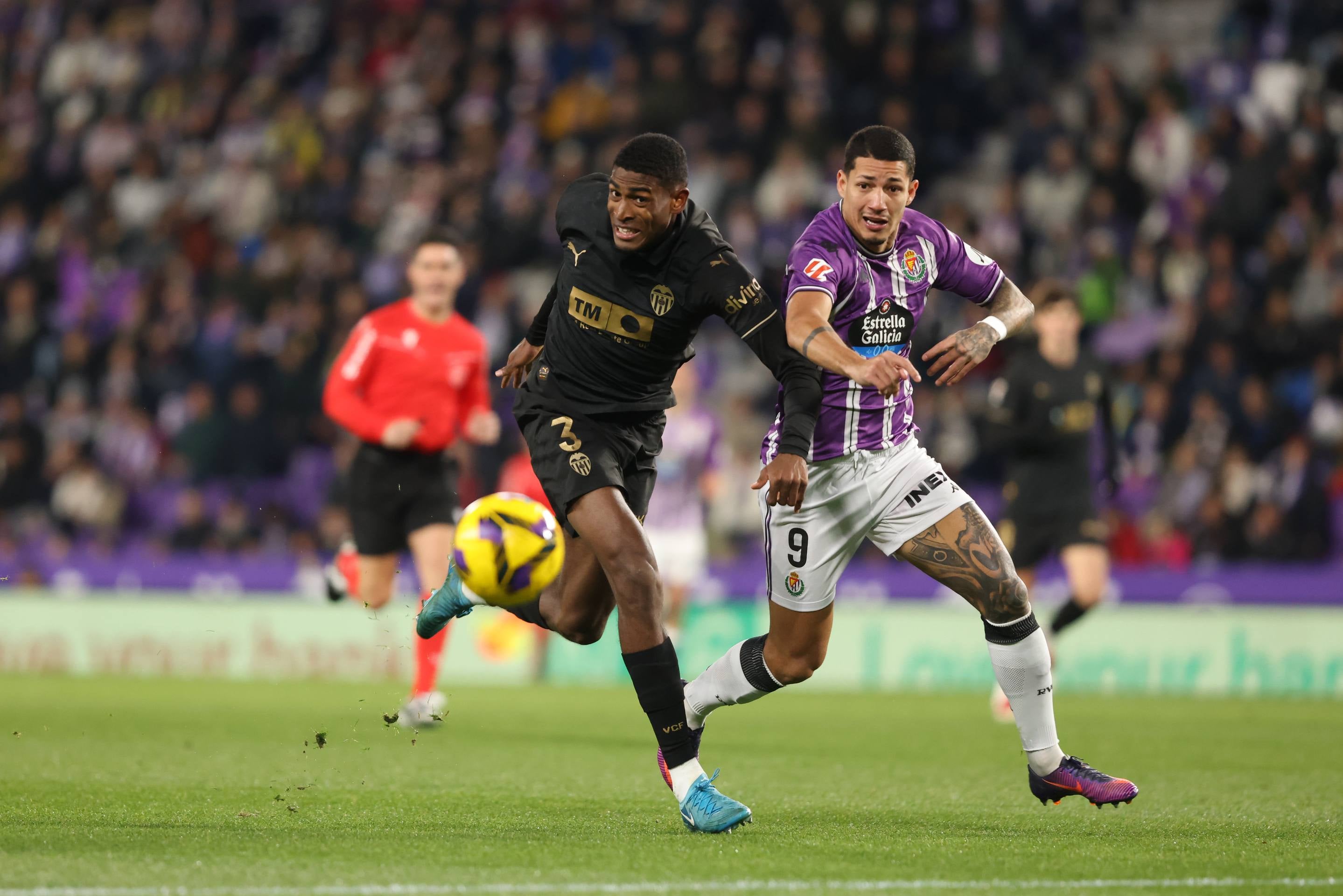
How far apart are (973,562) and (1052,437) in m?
5.22

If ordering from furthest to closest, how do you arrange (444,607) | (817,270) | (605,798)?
(444,607) → (605,798) → (817,270)

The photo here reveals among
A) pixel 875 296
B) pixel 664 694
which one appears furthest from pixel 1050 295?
pixel 664 694

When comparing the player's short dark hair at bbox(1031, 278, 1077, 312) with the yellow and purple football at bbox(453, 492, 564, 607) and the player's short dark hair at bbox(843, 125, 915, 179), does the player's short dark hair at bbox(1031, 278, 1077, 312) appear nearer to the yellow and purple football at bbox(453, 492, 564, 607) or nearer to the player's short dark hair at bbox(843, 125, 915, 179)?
the player's short dark hair at bbox(843, 125, 915, 179)

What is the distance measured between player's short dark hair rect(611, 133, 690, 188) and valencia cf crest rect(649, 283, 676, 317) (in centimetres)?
37

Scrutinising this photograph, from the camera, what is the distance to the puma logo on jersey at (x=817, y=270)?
575 cm

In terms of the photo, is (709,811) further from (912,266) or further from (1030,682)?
(912,266)

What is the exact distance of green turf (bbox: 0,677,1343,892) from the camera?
462 centimetres

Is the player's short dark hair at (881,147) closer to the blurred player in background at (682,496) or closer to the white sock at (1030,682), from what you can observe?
the white sock at (1030,682)

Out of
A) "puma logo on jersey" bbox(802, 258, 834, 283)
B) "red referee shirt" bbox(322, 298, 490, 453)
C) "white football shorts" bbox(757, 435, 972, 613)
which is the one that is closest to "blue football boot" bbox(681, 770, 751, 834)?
"white football shorts" bbox(757, 435, 972, 613)

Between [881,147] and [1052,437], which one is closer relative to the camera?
[881,147]

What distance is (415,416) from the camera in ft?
31.0

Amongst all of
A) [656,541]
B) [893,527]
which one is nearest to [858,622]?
[656,541]

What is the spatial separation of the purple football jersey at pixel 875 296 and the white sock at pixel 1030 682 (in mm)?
Answer: 823

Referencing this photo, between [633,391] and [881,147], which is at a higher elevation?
[881,147]
